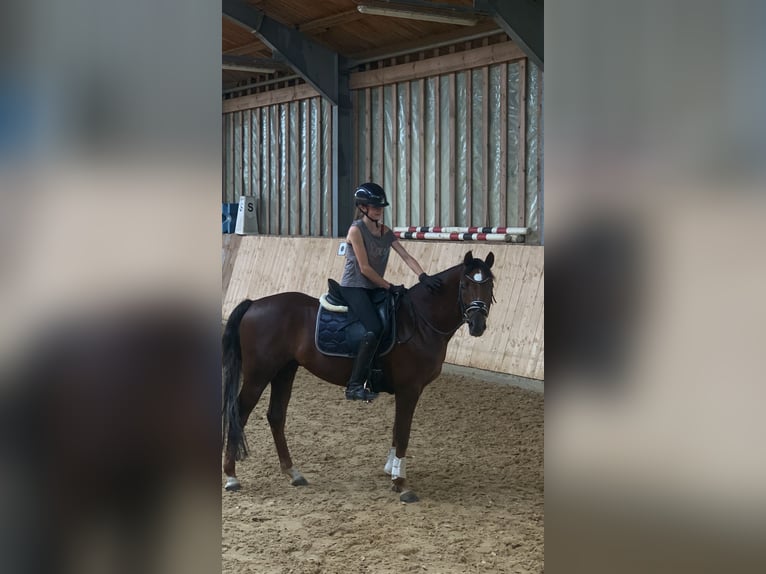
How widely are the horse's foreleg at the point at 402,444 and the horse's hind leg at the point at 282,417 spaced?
1.92ft

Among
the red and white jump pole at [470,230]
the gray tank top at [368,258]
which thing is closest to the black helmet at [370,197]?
the gray tank top at [368,258]

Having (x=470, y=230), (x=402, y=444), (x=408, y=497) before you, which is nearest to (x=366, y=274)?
(x=402, y=444)

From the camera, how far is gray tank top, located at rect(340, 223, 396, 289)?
5121 mm

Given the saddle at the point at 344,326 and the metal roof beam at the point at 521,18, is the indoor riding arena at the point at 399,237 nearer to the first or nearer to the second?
the metal roof beam at the point at 521,18

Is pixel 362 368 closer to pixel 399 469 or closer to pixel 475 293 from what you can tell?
pixel 399 469

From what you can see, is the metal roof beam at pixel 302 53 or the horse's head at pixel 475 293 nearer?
the horse's head at pixel 475 293

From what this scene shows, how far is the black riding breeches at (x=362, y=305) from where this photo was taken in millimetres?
5113

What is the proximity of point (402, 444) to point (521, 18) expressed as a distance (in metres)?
6.30

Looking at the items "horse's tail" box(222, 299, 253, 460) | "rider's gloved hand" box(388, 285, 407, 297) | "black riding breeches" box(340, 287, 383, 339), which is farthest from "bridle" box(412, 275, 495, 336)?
"horse's tail" box(222, 299, 253, 460)

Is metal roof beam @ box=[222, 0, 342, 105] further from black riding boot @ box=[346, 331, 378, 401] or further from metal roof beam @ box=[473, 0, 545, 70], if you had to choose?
black riding boot @ box=[346, 331, 378, 401]
